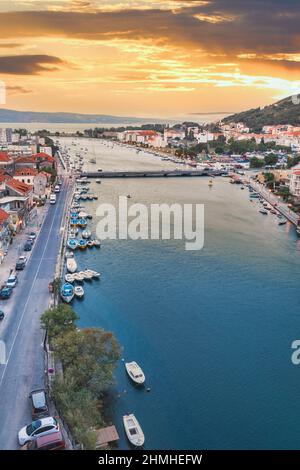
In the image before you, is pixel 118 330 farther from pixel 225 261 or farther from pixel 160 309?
pixel 225 261

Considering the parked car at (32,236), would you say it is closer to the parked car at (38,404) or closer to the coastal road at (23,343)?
the coastal road at (23,343)

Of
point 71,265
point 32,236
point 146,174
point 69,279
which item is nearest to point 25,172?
point 32,236

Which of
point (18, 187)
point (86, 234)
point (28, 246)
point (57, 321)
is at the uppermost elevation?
point (18, 187)

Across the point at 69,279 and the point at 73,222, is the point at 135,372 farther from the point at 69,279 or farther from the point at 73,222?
the point at 73,222

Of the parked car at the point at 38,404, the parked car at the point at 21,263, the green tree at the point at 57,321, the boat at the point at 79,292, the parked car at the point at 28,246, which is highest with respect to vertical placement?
the parked car at the point at 28,246

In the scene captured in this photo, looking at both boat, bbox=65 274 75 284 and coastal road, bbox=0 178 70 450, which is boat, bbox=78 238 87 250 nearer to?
coastal road, bbox=0 178 70 450

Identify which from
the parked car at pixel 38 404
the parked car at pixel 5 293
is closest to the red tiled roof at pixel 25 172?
the parked car at pixel 5 293
